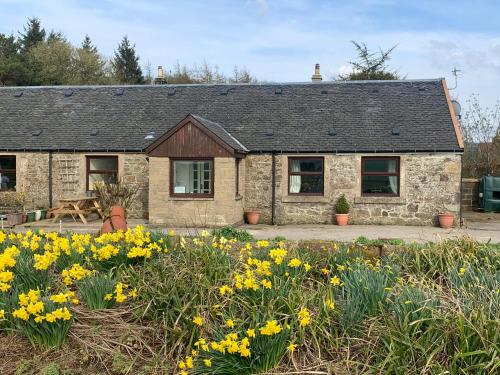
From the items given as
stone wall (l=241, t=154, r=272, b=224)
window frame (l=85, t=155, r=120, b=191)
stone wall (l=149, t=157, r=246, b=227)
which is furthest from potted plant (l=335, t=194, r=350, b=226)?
window frame (l=85, t=155, r=120, b=191)

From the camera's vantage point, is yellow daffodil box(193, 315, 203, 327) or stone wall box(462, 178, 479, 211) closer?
yellow daffodil box(193, 315, 203, 327)

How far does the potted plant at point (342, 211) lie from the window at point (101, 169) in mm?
8627

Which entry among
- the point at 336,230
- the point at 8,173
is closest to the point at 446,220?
the point at 336,230

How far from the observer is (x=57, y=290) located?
17.5 feet

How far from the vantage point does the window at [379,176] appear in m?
18.8

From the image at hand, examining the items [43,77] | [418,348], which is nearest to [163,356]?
[418,348]

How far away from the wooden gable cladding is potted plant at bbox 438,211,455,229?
7.57m

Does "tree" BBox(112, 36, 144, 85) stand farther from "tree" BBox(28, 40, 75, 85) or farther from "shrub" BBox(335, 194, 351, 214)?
"shrub" BBox(335, 194, 351, 214)

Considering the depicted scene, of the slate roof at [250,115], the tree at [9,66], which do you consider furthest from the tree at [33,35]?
the slate roof at [250,115]

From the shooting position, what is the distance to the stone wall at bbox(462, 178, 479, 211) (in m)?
24.6

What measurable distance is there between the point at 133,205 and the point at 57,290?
14771 millimetres

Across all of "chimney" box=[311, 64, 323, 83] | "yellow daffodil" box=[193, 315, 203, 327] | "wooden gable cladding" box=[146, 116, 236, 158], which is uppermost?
"chimney" box=[311, 64, 323, 83]

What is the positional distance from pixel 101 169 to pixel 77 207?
2.60 m

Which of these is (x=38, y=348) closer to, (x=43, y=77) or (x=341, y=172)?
(x=341, y=172)
